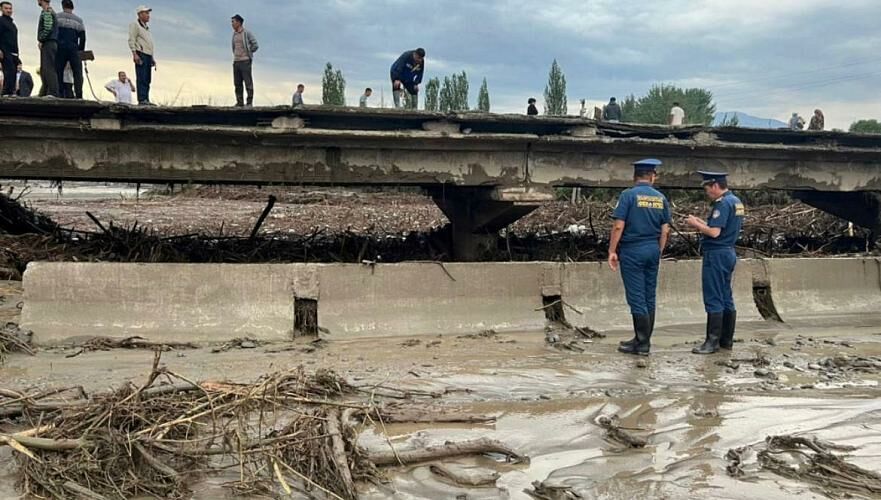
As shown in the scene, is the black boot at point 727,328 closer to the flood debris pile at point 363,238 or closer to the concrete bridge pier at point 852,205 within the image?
the flood debris pile at point 363,238

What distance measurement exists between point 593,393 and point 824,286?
521 centimetres

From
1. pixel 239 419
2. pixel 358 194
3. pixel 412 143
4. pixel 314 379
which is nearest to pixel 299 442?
pixel 239 419

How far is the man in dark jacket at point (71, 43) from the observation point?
10.4 metres

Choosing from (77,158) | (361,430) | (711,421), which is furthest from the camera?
(77,158)

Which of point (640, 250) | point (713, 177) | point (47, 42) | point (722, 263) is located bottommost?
point (722, 263)

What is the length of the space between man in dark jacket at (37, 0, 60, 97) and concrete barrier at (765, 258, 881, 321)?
1006 centimetres

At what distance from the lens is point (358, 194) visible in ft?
78.4

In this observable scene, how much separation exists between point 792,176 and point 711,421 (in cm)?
624

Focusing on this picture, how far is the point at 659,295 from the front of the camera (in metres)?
8.58

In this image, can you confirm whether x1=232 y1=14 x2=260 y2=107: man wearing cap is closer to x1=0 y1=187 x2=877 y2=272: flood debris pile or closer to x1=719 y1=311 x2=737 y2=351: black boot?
x1=0 y1=187 x2=877 y2=272: flood debris pile

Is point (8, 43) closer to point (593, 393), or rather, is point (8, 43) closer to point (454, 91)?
point (593, 393)

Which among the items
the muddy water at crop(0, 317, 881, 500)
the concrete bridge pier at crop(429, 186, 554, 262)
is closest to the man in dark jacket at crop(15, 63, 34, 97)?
the concrete bridge pier at crop(429, 186, 554, 262)

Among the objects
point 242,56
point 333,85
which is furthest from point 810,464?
point 333,85

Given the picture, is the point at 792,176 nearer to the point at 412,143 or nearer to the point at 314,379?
the point at 412,143
